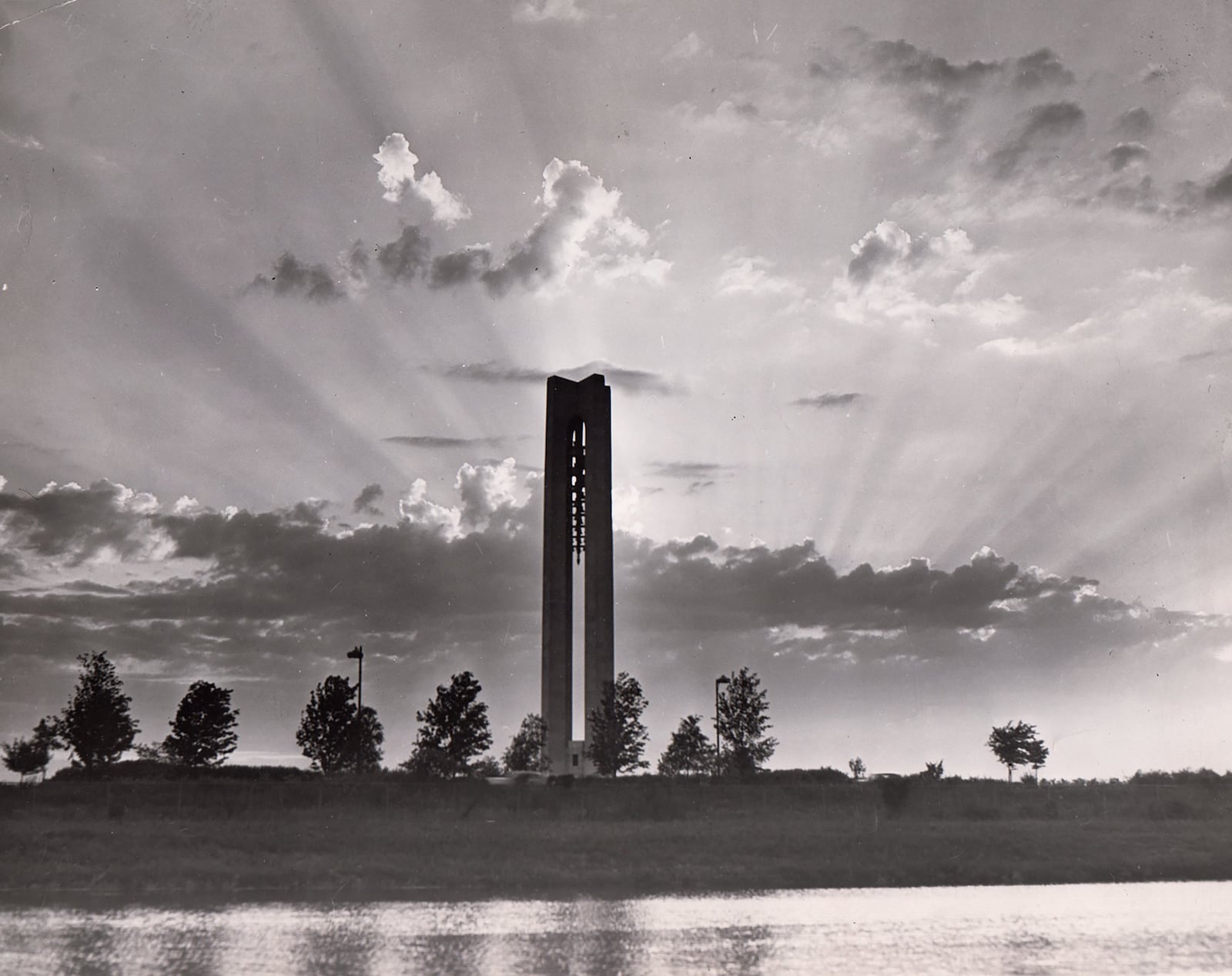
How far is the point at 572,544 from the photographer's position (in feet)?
257

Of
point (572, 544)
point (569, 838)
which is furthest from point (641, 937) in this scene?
point (572, 544)

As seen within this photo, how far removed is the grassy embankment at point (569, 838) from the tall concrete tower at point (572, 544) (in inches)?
975

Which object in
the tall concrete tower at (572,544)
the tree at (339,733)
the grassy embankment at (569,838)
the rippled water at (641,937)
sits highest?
the tall concrete tower at (572,544)

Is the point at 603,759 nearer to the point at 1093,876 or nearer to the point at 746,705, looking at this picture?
the point at 746,705

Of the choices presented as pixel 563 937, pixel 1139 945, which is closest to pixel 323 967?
pixel 563 937

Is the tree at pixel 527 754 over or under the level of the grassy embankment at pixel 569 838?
over

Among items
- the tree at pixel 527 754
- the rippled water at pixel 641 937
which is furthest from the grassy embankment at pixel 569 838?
the tree at pixel 527 754

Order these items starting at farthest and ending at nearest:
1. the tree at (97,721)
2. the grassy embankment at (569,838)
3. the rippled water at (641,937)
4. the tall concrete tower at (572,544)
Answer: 1. the tall concrete tower at (572,544)
2. the tree at (97,721)
3. the grassy embankment at (569,838)
4. the rippled water at (641,937)

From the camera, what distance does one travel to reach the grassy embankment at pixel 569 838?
30.3 meters

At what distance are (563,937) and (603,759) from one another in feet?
140

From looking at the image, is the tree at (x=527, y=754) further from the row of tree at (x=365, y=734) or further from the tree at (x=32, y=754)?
the tree at (x=32, y=754)

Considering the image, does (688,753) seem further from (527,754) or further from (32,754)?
(32,754)

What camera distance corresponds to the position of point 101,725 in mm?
55812

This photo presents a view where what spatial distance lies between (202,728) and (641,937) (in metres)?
42.1
